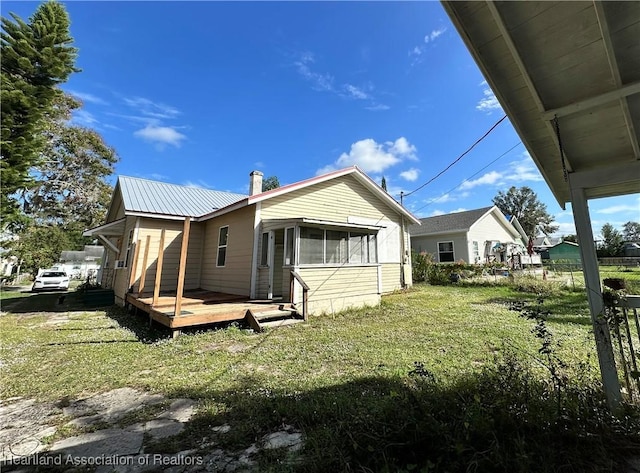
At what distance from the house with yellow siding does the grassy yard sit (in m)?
1.06

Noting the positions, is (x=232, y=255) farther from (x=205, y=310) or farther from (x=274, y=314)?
(x=274, y=314)

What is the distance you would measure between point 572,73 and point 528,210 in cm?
5041

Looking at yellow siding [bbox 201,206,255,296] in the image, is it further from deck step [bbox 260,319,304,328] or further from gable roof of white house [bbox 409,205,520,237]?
gable roof of white house [bbox 409,205,520,237]

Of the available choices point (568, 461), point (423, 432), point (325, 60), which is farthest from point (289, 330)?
point (325, 60)

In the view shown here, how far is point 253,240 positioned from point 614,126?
7912 millimetres

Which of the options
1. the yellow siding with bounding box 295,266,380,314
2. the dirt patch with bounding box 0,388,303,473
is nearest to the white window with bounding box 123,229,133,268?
the yellow siding with bounding box 295,266,380,314

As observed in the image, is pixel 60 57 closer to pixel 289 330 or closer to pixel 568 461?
pixel 289 330

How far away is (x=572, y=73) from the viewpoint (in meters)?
2.22

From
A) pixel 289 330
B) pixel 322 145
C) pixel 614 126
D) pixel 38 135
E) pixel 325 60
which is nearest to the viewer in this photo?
pixel 614 126

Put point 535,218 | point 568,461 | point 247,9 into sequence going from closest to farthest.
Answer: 1. point 568,461
2. point 247,9
3. point 535,218

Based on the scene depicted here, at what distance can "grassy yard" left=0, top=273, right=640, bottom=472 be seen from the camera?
6.21 ft

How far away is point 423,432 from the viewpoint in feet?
6.50

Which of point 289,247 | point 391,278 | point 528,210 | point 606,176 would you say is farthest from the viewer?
point 528,210

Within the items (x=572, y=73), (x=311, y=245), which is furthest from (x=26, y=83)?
(x=572, y=73)
